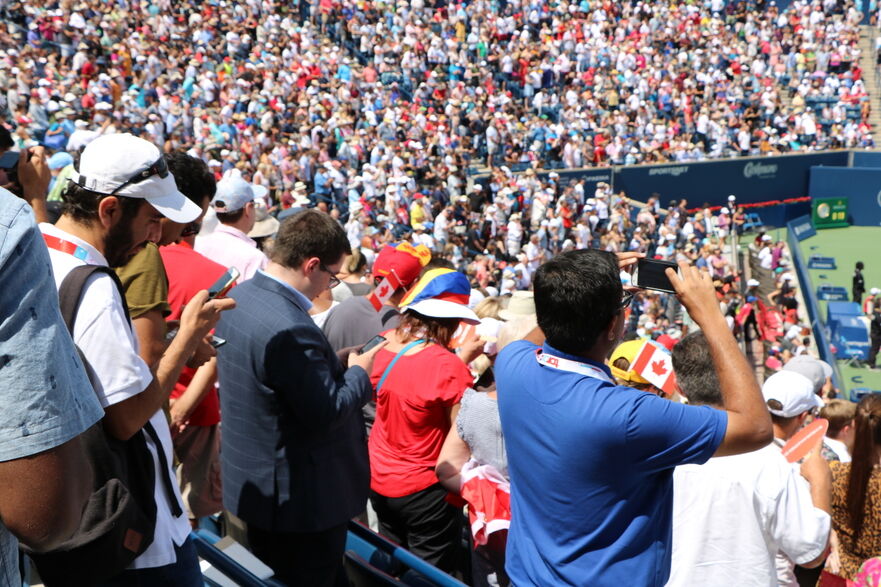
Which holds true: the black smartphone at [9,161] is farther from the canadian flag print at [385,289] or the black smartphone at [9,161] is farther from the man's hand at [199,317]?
the canadian flag print at [385,289]

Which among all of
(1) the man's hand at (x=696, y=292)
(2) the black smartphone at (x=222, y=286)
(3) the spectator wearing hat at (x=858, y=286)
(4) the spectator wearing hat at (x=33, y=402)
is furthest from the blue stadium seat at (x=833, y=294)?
(4) the spectator wearing hat at (x=33, y=402)

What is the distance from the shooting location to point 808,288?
787 inches

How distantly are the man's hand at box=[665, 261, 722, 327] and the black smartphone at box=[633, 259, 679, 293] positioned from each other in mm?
33

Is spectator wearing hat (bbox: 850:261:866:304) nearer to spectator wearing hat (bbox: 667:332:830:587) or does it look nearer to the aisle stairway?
the aisle stairway

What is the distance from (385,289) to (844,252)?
75.2 ft

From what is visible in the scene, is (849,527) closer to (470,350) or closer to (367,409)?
(470,350)

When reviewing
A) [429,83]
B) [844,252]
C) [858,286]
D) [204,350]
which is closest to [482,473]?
[204,350]

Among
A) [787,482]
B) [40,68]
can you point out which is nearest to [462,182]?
[40,68]

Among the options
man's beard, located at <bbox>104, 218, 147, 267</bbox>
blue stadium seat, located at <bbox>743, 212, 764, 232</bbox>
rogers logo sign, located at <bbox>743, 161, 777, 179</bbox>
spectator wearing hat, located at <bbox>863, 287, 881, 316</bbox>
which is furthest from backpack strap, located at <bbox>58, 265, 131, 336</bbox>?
rogers logo sign, located at <bbox>743, 161, 777, 179</bbox>

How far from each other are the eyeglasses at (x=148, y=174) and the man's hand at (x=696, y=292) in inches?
51.5

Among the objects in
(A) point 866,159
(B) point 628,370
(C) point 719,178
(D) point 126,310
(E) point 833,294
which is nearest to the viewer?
(D) point 126,310

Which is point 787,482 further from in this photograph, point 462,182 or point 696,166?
point 696,166

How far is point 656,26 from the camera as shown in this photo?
2906 centimetres

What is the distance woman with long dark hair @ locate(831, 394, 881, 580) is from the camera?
3186 millimetres
